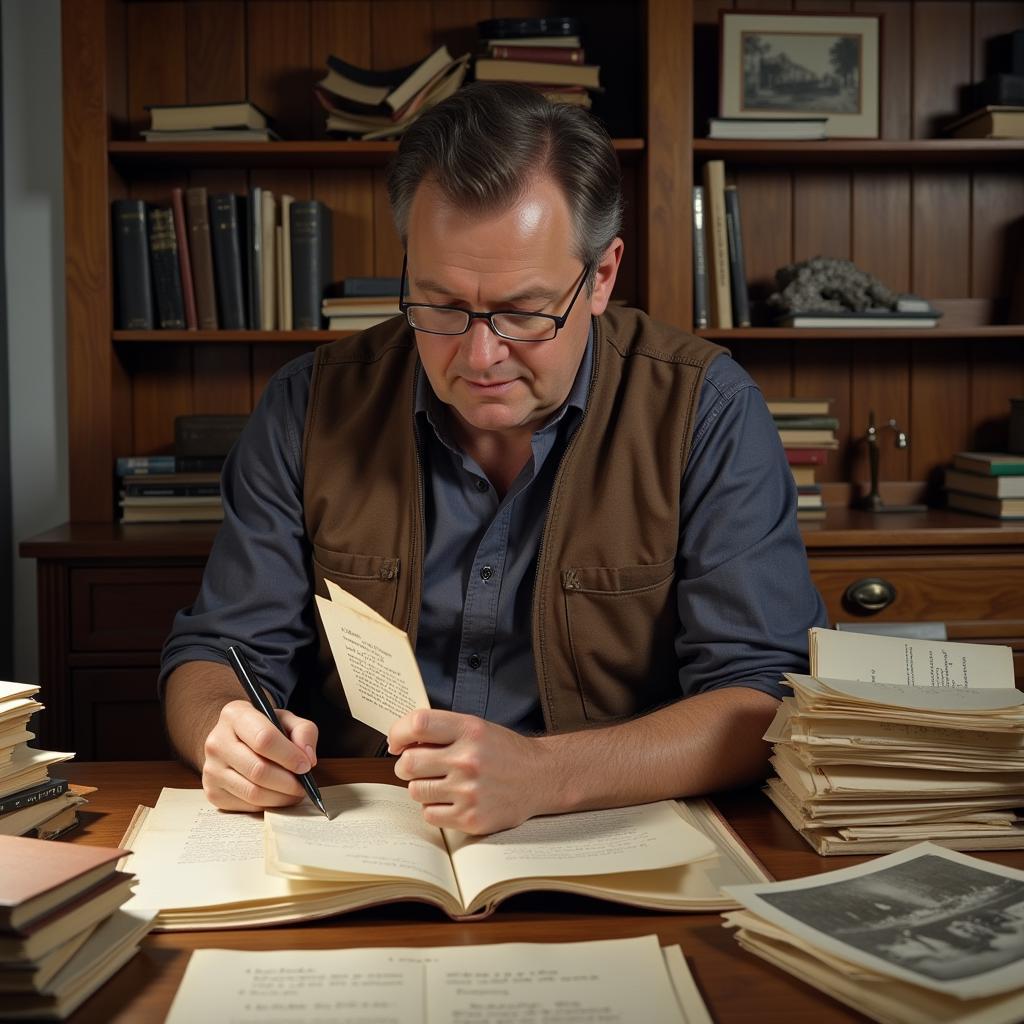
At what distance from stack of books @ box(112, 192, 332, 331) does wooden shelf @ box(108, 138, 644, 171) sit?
0.29ft

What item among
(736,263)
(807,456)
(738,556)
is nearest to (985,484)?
(807,456)

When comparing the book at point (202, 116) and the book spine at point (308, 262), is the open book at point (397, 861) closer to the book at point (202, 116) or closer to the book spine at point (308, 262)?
A: the book spine at point (308, 262)

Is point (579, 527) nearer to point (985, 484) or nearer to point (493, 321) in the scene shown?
point (493, 321)

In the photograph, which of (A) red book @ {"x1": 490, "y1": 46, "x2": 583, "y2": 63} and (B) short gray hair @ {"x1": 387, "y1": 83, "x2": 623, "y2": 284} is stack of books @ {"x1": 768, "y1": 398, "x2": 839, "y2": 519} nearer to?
(A) red book @ {"x1": 490, "y1": 46, "x2": 583, "y2": 63}

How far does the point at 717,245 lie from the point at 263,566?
1.55m

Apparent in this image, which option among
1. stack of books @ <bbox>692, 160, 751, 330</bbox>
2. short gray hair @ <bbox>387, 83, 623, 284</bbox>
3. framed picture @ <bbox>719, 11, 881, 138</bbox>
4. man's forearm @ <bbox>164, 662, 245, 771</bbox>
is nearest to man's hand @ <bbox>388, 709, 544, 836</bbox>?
man's forearm @ <bbox>164, 662, 245, 771</bbox>

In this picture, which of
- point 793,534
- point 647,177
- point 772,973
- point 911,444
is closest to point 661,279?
point 647,177

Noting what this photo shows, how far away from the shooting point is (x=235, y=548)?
4.86 ft

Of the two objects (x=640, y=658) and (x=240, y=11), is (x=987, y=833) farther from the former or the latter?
(x=240, y=11)

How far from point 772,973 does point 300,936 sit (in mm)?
327

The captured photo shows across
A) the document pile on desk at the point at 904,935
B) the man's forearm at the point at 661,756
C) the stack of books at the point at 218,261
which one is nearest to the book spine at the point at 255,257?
the stack of books at the point at 218,261

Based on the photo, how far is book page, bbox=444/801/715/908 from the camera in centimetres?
88

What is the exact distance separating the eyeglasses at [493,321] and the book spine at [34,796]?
2.03 feet

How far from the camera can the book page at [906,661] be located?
3.53ft
